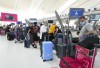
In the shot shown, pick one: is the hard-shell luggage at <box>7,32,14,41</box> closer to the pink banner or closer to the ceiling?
the ceiling

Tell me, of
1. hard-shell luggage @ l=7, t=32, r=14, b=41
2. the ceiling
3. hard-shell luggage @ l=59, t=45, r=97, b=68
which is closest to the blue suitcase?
hard-shell luggage @ l=59, t=45, r=97, b=68

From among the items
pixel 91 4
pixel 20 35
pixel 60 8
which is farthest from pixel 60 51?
pixel 60 8

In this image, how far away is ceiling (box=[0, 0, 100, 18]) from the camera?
14.6 meters

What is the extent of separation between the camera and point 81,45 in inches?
132

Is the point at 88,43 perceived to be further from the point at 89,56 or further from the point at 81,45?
the point at 89,56

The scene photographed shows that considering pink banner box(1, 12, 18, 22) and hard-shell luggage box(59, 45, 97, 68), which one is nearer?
hard-shell luggage box(59, 45, 97, 68)

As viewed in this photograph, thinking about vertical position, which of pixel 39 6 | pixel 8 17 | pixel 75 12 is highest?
pixel 39 6

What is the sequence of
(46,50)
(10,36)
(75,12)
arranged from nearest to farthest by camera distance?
1. (46,50)
2. (75,12)
3. (10,36)

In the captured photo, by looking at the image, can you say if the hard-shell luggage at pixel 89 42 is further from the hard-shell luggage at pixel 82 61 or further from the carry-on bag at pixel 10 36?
the carry-on bag at pixel 10 36

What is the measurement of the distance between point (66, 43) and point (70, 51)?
20.6 inches

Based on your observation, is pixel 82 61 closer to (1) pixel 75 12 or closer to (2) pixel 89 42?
(2) pixel 89 42

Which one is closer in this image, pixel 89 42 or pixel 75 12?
pixel 89 42

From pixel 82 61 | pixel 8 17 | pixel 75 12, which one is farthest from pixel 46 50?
pixel 8 17

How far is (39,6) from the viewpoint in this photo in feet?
53.9
